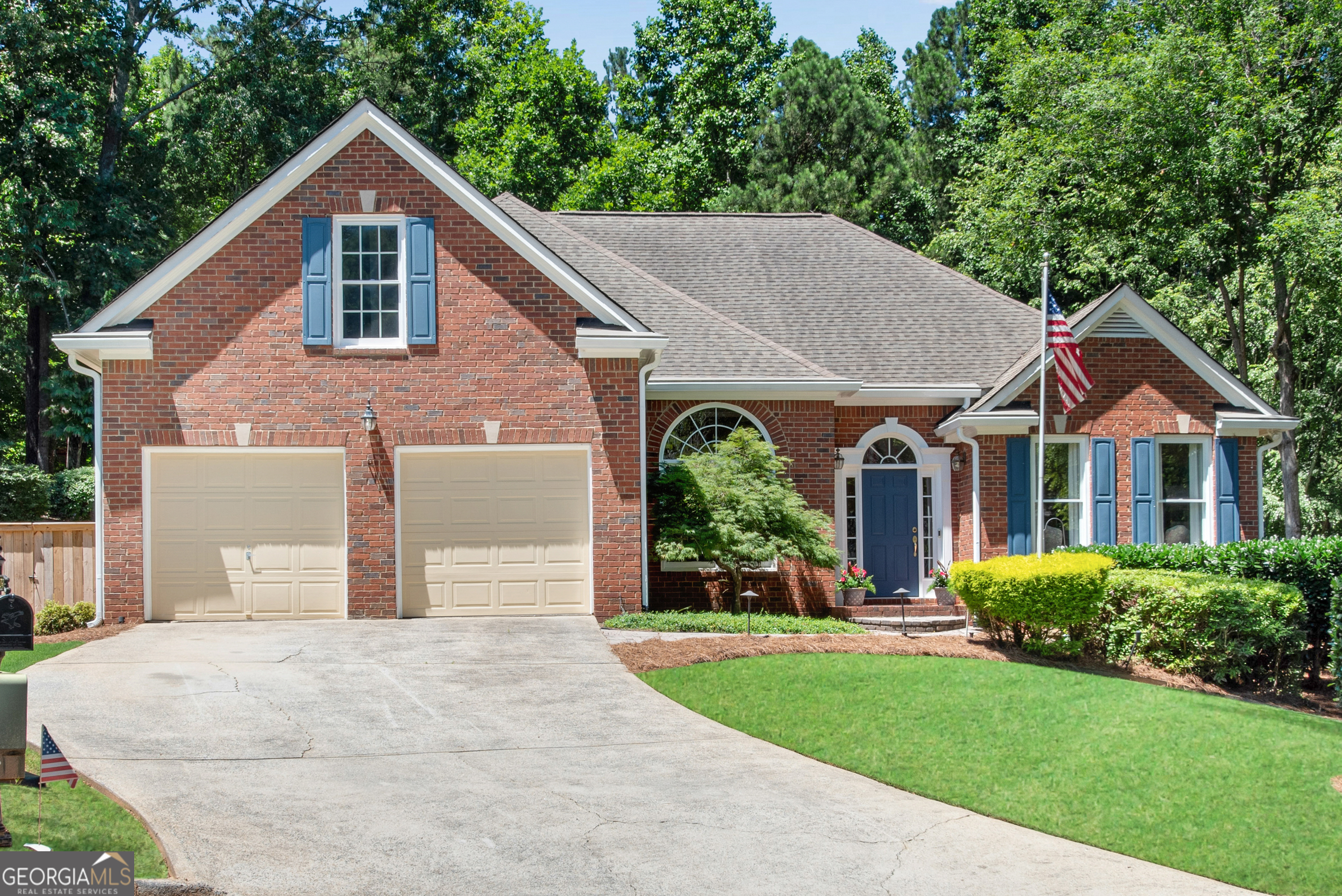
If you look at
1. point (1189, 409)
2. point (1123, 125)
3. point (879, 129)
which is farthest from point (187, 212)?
point (1189, 409)

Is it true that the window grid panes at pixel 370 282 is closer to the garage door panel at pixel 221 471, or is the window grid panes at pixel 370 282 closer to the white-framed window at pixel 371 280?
the white-framed window at pixel 371 280

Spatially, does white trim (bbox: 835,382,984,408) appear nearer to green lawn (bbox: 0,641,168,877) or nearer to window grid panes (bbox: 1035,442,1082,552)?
window grid panes (bbox: 1035,442,1082,552)

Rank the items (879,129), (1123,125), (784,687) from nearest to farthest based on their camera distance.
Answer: (784,687) < (1123,125) < (879,129)

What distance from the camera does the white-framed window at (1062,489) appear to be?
57.7 feet

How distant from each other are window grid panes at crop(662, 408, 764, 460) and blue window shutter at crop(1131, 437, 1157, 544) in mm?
5693

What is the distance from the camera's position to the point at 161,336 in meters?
14.7

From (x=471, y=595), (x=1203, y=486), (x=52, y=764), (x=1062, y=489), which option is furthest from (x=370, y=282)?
(x=1203, y=486)

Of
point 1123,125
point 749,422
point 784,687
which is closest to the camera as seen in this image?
point 784,687

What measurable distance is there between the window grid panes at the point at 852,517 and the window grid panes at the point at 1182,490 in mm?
4635

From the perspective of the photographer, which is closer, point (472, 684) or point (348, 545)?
point (472, 684)

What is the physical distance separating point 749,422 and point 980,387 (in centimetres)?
370

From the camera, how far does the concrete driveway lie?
669cm

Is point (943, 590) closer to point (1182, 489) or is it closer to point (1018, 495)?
point (1018, 495)

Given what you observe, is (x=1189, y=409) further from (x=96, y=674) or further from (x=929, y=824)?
(x=96, y=674)
